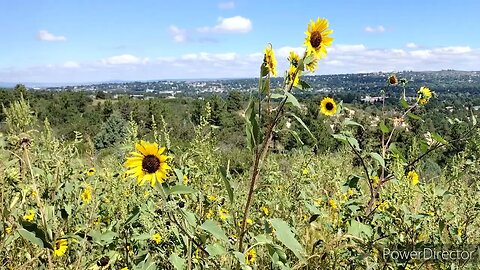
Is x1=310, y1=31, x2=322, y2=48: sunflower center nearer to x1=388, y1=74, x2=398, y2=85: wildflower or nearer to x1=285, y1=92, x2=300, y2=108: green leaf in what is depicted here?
x1=285, y1=92, x2=300, y2=108: green leaf

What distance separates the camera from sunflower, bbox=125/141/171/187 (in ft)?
4.20

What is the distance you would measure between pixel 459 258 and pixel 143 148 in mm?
1568

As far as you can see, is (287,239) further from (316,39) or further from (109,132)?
(109,132)

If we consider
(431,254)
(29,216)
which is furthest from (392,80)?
(29,216)

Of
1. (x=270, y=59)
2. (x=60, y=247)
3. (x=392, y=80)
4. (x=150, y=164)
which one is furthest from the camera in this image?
(x=392, y=80)

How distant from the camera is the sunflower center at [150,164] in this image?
1.32m

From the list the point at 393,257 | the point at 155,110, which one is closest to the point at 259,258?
the point at 393,257

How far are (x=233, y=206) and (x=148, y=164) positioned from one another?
45cm

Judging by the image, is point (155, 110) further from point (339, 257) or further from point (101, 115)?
point (339, 257)

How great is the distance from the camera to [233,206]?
162 cm

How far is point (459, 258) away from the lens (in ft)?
6.18

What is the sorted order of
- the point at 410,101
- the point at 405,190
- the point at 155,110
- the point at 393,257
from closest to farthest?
the point at 393,257, the point at 405,190, the point at 410,101, the point at 155,110

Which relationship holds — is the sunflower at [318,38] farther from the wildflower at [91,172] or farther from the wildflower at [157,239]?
the wildflower at [91,172]

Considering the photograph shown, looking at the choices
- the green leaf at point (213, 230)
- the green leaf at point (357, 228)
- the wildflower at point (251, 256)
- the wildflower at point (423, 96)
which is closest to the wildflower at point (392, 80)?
the wildflower at point (423, 96)
